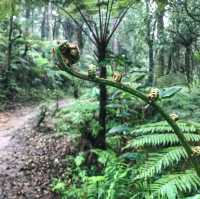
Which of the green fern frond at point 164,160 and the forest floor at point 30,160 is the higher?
the green fern frond at point 164,160

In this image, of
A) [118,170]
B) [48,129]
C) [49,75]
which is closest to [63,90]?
[49,75]

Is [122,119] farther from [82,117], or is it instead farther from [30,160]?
[30,160]

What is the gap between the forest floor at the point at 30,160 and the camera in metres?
4.86

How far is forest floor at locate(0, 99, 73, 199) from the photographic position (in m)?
4.86

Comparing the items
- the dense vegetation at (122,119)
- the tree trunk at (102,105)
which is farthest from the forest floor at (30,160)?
the tree trunk at (102,105)

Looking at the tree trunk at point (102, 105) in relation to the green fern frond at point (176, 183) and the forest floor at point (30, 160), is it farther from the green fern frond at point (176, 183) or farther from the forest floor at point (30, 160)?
the green fern frond at point (176, 183)

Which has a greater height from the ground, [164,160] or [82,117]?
[82,117]

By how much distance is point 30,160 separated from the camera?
223 inches

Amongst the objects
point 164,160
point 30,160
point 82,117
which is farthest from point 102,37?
point 164,160

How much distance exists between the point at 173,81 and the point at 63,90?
27.1ft

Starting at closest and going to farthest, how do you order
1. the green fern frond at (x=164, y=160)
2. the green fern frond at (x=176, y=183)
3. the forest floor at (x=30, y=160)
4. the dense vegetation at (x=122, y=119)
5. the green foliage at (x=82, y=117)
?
the dense vegetation at (x=122, y=119) → the green fern frond at (x=176, y=183) → the green fern frond at (x=164, y=160) → the forest floor at (x=30, y=160) → the green foliage at (x=82, y=117)

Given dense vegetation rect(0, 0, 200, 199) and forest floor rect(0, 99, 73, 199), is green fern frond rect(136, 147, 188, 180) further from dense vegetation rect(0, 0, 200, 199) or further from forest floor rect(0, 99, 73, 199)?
forest floor rect(0, 99, 73, 199)

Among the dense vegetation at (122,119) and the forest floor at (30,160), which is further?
the forest floor at (30,160)

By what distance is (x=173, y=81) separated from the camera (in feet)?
23.9
